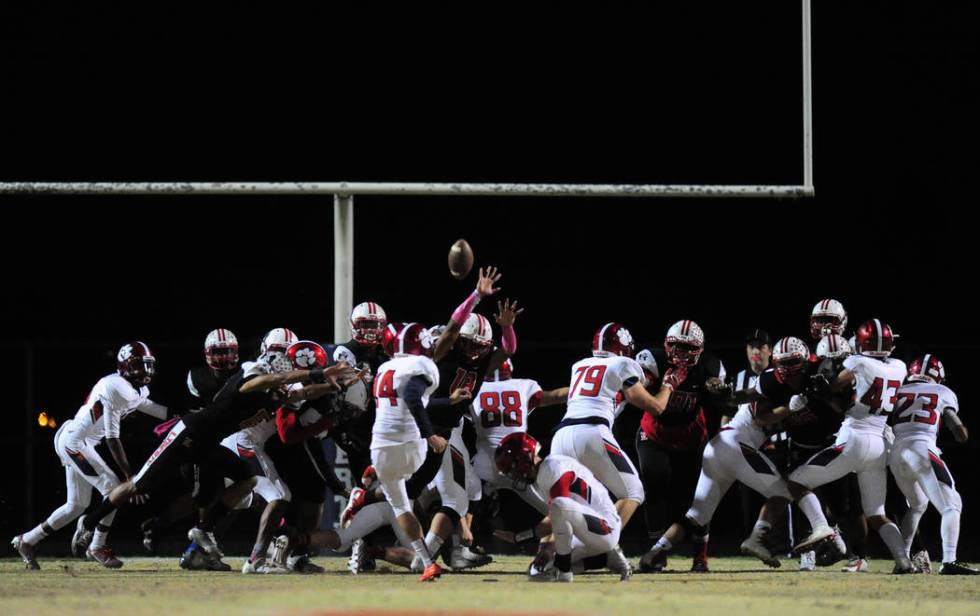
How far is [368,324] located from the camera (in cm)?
1172

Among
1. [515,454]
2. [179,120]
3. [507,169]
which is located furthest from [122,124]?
[515,454]

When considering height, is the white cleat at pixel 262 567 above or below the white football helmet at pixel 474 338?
below

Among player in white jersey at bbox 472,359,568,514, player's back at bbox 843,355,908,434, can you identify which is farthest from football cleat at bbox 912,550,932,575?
player in white jersey at bbox 472,359,568,514

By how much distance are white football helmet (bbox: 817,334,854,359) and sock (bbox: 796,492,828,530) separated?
109cm

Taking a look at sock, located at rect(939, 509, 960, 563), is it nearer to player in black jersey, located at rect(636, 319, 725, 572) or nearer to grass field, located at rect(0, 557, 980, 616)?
grass field, located at rect(0, 557, 980, 616)

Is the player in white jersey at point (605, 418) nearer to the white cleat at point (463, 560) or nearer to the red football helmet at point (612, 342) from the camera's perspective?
the red football helmet at point (612, 342)

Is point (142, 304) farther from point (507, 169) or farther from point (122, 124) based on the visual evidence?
point (507, 169)

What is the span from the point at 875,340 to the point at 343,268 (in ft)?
15.0

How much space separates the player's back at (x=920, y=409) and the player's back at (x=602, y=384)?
6.62 feet

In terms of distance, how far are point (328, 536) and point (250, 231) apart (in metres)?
14.0

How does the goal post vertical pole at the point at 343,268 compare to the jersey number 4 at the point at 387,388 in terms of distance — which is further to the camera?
the goal post vertical pole at the point at 343,268

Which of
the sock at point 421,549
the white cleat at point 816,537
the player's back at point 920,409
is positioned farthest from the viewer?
the player's back at point 920,409

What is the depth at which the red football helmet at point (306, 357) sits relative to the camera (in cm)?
1051

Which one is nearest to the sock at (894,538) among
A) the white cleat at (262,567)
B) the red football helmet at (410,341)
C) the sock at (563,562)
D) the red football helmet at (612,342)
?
the red football helmet at (612,342)
